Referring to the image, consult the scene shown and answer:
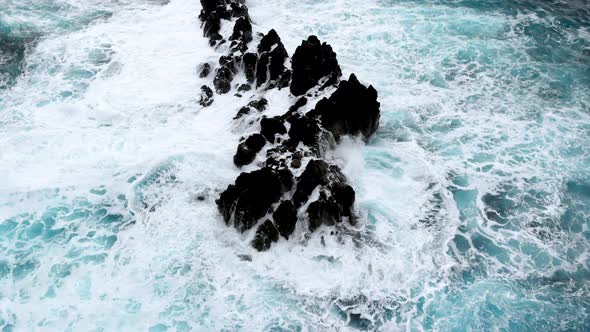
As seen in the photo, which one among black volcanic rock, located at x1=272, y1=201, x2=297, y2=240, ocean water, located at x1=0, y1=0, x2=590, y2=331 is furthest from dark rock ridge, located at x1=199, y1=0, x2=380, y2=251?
ocean water, located at x1=0, y1=0, x2=590, y2=331

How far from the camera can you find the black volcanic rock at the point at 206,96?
21.9 metres

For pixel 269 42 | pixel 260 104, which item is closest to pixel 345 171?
pixel 260 104

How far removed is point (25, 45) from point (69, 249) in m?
15.5

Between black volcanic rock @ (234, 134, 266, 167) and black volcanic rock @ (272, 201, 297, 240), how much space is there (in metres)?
3.18

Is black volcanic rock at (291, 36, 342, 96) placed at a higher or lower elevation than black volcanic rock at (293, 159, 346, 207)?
higher

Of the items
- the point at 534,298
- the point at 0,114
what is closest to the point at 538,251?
the point at 534,298

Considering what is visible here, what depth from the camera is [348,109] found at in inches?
756

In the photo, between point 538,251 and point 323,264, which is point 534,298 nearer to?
point 538,251

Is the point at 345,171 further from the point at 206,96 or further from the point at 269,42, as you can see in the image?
the point at 269,42

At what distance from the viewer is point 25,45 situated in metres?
26.1

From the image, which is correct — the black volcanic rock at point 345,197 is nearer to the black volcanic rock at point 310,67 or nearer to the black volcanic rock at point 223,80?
the black volcanic rock at point 310,67

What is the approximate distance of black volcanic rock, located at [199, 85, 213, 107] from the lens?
21.9 metres

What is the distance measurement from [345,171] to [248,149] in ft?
12.5

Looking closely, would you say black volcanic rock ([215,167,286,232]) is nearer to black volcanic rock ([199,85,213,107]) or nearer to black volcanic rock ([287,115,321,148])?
black volcanic rock ([287,115,321,148])
